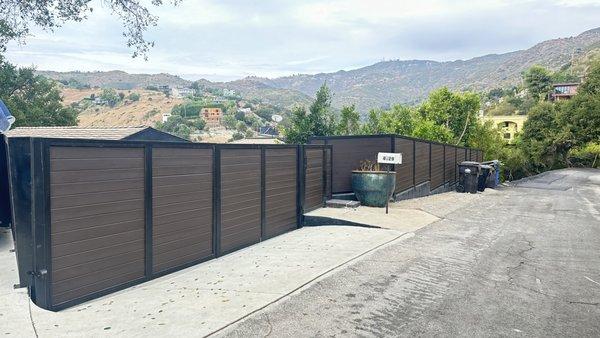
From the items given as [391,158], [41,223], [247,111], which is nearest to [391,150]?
[391,158]

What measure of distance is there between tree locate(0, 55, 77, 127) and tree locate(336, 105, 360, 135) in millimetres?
21634

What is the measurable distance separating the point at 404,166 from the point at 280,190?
6.51m

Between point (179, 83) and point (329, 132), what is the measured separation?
170 metres

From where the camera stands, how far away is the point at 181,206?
21.3 feet

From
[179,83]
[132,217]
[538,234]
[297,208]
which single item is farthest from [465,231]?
[179,83]

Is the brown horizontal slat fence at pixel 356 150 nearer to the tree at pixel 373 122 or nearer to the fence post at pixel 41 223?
the fence post at pixel 41 223

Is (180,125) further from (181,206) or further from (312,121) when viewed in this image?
(181,206)

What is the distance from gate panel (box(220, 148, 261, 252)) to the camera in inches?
294

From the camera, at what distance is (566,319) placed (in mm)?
4816

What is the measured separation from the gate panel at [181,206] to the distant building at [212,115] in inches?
3534

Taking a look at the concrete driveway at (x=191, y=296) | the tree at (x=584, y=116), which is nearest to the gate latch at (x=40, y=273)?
the concrete driveway at (x=191, y=296)

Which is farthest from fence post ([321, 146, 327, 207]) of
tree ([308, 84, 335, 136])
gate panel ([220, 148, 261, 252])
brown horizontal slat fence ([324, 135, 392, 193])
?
tree ([308, 84, 335, 136])

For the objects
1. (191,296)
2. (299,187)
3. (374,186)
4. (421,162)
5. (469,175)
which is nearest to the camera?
(191,296)

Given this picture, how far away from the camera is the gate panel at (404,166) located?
45.5ft
